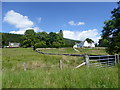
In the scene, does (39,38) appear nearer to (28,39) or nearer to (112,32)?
(28,39)

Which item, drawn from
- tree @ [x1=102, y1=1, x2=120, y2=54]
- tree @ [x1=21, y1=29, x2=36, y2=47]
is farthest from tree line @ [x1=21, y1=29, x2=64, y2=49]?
tree @ [x1=102, y1=1, x2=120, y2=54]

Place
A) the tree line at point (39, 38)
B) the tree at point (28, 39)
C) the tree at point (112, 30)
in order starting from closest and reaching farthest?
the tree at point (112, 30)
the tree at point (28, 39)
the tree line at point (39, 38)

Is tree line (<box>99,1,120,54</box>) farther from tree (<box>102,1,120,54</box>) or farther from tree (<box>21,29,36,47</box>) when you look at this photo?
tree (<box>21,29,36,47</box>)

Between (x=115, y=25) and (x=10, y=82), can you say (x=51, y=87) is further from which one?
(x=115, y=25)

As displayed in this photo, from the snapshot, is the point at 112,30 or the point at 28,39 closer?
the point at 112,30

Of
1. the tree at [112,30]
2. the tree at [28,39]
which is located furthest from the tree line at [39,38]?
the tree at [112,30]

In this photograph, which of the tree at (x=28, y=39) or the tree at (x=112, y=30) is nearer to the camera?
the tree at (x=112, y=30)

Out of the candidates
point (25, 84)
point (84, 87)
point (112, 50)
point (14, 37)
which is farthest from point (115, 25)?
point (14, 37)

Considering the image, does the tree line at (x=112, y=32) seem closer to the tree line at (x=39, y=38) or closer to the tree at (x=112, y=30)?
the tree at (x=112, y=30)

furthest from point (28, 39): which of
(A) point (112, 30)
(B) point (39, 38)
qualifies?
(A) point (112, 30)

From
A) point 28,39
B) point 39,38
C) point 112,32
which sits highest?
point 39,38

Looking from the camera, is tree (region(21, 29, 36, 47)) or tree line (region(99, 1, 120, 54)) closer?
tree line (region(99, 1, 120, 54))

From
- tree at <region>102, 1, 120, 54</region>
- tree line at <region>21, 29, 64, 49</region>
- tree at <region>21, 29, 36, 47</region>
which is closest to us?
tree at <region>102, 1, 120, 54</region>

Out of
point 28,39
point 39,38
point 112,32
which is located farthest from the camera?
point 39,38
